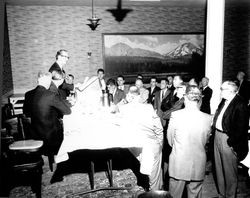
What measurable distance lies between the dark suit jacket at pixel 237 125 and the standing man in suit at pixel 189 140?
421 mm

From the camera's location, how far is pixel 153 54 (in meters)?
10.0

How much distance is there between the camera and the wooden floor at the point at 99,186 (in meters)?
3.47

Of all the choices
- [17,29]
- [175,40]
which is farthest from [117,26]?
[17,29]

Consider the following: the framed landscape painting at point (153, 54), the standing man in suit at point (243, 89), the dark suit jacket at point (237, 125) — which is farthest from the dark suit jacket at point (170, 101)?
the framed landscape painting at point (153, 54)

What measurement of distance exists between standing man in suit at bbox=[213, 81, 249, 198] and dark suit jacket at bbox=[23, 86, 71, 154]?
201 cm

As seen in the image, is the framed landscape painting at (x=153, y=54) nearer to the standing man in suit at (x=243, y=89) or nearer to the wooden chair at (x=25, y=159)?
the standing man in suit at (x=243, y=89)

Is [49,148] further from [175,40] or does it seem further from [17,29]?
[175,40]

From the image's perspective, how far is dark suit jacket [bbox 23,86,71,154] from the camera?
3541mm

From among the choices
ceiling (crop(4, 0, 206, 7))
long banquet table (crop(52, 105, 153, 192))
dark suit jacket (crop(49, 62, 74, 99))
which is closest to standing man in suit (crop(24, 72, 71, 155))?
long banquet table (crop(52, 105, 153, 192))

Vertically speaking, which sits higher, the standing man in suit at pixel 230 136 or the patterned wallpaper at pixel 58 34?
the patterned wallpaper at pixel 58 34

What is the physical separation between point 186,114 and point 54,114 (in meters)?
1.96

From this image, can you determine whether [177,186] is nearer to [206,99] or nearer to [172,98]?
[172,98]

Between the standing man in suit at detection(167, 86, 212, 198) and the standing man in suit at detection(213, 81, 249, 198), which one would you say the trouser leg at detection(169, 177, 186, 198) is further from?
the standing man in suit at detection(213, 81, 249, 198)

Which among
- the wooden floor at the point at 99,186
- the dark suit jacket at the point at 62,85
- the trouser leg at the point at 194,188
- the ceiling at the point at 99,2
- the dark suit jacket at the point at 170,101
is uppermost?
the ceiling at the point at 99,2
